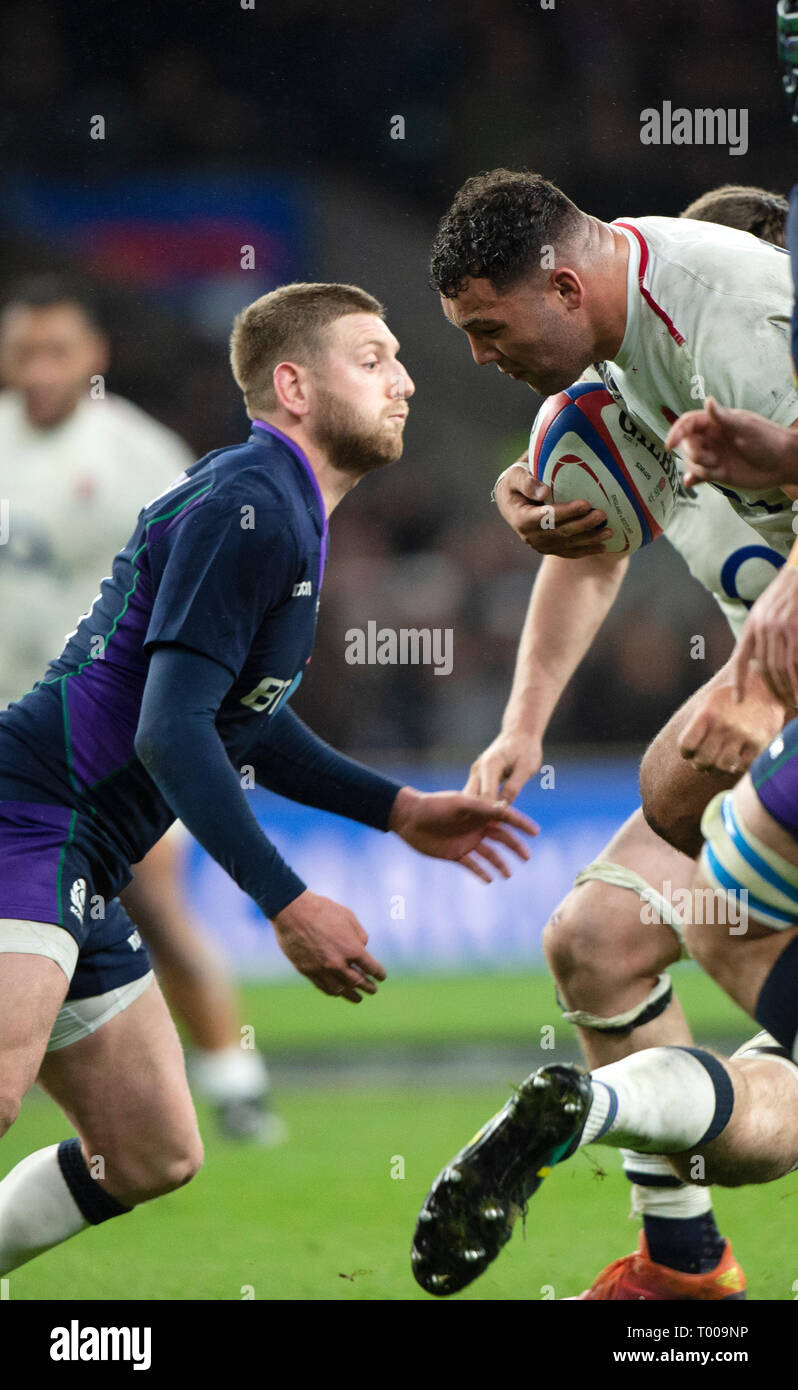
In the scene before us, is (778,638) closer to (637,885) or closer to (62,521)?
(637,885)

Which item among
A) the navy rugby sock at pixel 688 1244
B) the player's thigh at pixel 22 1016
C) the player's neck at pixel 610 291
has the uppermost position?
the player's neck at pixel 610 291

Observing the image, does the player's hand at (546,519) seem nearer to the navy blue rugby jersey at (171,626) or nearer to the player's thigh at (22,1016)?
the navy blue rugby jersey at (171,626)

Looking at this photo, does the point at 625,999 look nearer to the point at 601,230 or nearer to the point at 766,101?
the point at 601,230

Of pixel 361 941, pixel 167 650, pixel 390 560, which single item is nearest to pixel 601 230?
pixel 167 650

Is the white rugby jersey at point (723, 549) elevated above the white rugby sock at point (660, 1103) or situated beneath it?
elevated above

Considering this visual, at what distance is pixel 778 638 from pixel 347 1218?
2.16 meters

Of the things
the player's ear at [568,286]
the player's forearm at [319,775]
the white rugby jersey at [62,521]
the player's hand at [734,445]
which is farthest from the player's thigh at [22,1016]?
the white rugby jersey at [62,521]

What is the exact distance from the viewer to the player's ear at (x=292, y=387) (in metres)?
2.78

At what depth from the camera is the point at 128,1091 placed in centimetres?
264

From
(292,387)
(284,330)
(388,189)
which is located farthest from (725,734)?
(388,189)

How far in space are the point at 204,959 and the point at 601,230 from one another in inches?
108

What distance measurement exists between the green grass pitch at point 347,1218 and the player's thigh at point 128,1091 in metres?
0.38

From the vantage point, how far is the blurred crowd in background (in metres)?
8.72

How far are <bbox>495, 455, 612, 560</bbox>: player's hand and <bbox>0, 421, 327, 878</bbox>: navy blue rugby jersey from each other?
1.25 ft
